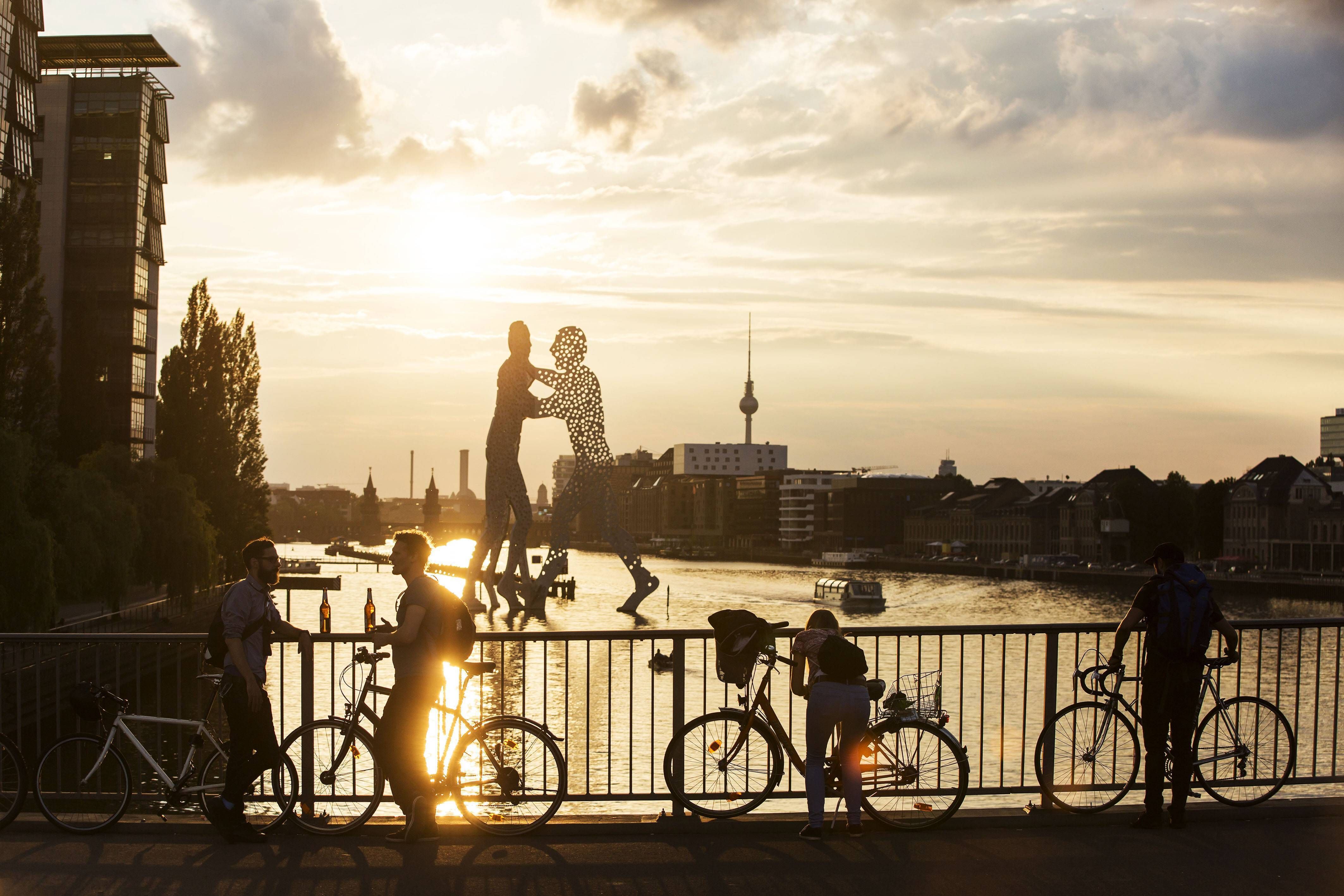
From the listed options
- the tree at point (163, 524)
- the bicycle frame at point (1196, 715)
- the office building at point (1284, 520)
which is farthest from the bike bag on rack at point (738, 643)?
the office building at point (1284, 520)

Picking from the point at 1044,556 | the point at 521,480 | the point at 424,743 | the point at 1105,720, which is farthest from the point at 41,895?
the point at 1044,556

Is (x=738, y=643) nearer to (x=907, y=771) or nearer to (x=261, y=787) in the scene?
(x=907, y=771)

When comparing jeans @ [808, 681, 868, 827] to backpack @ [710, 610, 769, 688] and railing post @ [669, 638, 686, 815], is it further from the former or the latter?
railing post @ [669, 638, 686, 815]

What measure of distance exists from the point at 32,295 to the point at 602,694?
19005mm

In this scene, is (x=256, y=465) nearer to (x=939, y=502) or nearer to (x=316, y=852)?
(x=316, y=852)

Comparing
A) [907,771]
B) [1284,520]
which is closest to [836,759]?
[907,771]

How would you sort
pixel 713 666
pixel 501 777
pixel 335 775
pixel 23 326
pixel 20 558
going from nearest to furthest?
pixel 501 777, pixel 335 775, pixel 20 558, pixel 23 326, pixel 713 666

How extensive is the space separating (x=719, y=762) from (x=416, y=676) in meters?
1.91

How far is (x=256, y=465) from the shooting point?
59.5m

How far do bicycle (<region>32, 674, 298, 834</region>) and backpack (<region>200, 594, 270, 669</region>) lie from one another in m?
0.13

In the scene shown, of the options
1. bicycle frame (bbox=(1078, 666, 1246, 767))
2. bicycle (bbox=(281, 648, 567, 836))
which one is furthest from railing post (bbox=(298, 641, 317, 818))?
bicycle frame (bbox=(1078, 666, 1246, 767))

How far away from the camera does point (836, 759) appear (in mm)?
7938

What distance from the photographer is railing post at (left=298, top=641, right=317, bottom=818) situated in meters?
7.99

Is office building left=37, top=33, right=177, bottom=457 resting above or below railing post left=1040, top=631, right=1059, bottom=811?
above
